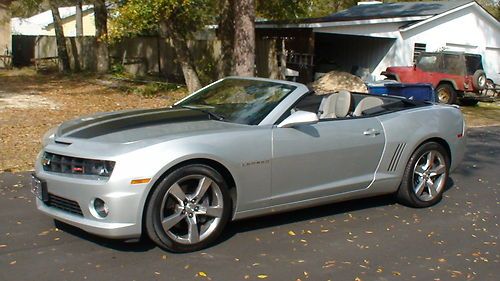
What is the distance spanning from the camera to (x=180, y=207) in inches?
179

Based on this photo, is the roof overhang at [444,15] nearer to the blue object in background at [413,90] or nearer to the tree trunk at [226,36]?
the tree trunk at [226,36]

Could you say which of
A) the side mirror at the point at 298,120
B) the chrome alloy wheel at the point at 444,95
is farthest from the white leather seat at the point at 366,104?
the chrome alloy wheel at the point at 444,95

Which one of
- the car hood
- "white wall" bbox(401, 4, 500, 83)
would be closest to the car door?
the car hood

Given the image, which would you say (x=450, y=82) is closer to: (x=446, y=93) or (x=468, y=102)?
(x=446, y=93)

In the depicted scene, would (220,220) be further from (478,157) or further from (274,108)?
(478,157)

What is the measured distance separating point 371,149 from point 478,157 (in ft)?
16.0

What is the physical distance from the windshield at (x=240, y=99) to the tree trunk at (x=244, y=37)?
704cm

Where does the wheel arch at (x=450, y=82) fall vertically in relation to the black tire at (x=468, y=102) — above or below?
above

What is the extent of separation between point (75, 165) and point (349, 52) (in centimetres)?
2203

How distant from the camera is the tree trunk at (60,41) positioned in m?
24.8

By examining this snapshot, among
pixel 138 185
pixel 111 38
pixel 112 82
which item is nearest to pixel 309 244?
pixel 138 185

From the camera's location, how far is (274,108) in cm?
515

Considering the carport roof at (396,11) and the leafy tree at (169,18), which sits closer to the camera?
the leafy tree at (169,18)

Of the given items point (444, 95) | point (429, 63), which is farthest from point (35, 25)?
point (444, 95)
